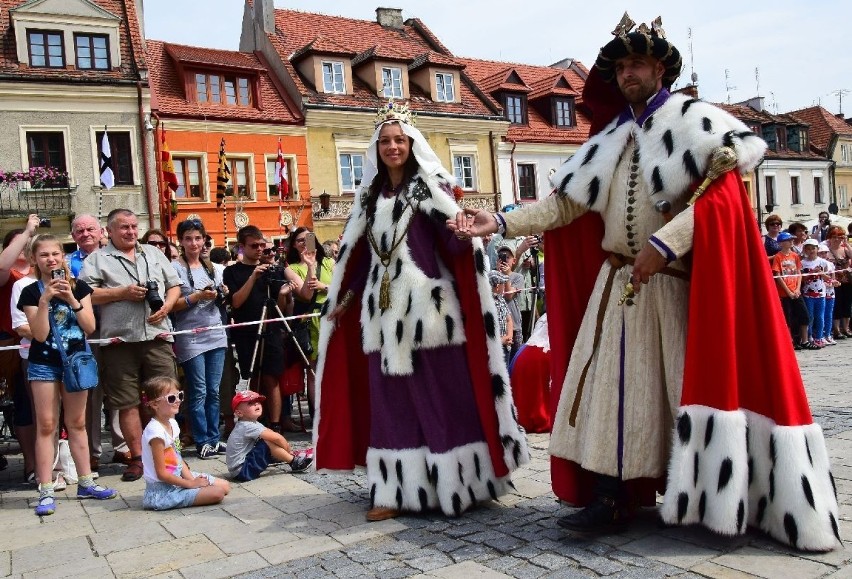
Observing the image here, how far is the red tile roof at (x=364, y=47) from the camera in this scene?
26.0 m

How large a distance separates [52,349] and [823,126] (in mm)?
46715

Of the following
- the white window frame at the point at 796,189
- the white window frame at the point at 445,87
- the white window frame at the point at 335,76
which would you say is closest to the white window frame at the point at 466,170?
the white window frame at the point at 445,87

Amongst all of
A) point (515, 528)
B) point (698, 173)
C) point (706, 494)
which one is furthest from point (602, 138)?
point (515, 528)

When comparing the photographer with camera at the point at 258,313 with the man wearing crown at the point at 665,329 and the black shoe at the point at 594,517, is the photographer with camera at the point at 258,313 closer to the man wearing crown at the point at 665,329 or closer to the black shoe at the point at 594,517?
the man wearing crown at the point at 665,329

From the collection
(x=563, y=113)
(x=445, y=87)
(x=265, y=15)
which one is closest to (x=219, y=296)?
(x=265, y=15)

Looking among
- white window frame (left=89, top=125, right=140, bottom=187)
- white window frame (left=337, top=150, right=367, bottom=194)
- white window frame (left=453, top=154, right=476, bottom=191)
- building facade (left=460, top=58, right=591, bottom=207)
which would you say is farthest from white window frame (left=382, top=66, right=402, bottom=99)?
white window frame (left=89, top=125, right=140, bottom=187)

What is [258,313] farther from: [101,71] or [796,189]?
[796,189]

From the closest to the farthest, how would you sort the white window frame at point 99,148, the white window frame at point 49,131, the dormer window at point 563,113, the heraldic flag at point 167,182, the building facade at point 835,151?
1. the heraldic flag at point 167,182
2. the white window frame at point 49,131
3. the white window frame at point 99,148
4. the dormer window at point 563,113
5. the building facade at point 835,151

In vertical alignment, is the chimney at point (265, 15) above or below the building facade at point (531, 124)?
above

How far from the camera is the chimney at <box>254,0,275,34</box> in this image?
2700cm

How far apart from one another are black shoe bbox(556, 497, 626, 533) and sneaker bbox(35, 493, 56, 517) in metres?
3.12

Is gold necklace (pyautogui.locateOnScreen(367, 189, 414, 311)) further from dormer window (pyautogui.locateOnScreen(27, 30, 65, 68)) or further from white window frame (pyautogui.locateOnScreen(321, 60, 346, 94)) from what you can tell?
white window frame (pyautogui.locateOnScreen(321, 60, 346, 94))

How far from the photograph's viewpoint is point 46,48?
20.7 meters

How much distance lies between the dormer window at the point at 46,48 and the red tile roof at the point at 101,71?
0.22 metres
